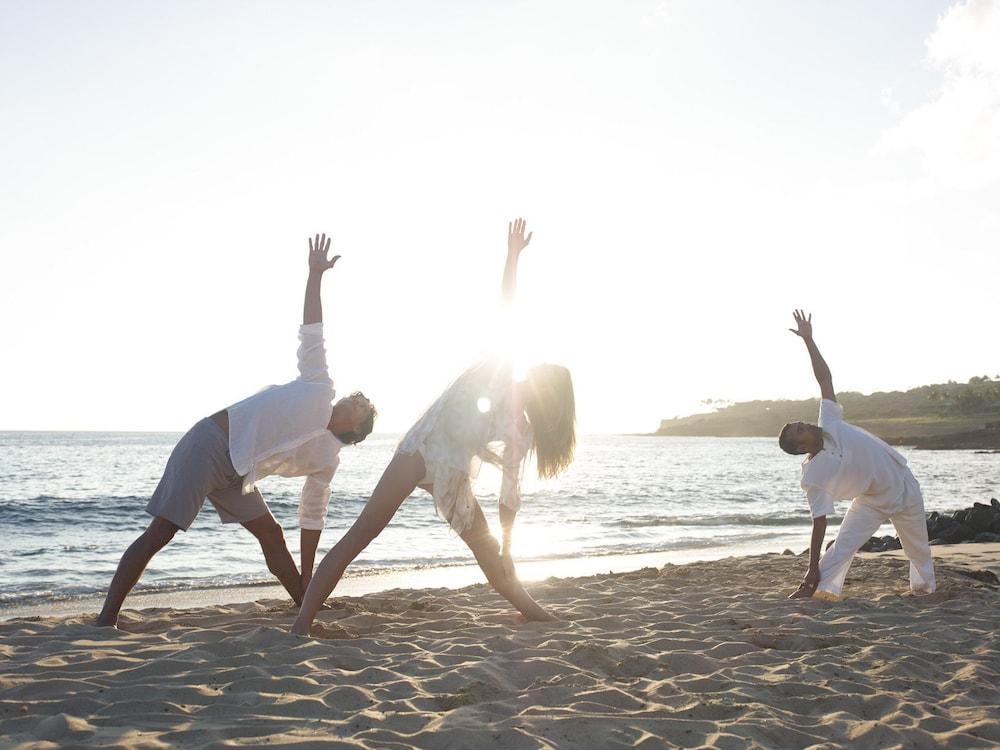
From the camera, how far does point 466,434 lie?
416 centimetres

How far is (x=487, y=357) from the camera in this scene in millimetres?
4309

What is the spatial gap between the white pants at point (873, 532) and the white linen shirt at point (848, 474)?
3.0 inches

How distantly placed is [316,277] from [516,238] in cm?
135

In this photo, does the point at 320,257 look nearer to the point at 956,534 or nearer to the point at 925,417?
the point at 956,534

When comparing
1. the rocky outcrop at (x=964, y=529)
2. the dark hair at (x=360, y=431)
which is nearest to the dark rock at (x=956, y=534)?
the rocky outcrop at (x=964, y=529)

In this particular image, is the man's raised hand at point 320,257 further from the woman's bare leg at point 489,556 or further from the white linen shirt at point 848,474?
the white linen shirt at point 848,474

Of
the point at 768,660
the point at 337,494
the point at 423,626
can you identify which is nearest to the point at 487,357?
the point at 423,626

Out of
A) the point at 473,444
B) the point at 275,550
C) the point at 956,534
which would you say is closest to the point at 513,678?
the point at 473,444

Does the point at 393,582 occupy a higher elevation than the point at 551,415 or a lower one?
lower

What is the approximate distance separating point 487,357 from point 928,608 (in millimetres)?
3758

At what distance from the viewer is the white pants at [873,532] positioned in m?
6.02

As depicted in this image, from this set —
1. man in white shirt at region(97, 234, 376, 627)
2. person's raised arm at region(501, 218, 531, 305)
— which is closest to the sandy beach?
man in white shirt at region(97, 234, 376, 627)

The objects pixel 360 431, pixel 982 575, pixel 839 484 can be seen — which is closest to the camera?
pixel 360 431

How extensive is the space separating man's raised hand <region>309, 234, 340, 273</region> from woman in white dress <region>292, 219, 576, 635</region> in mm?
1191
